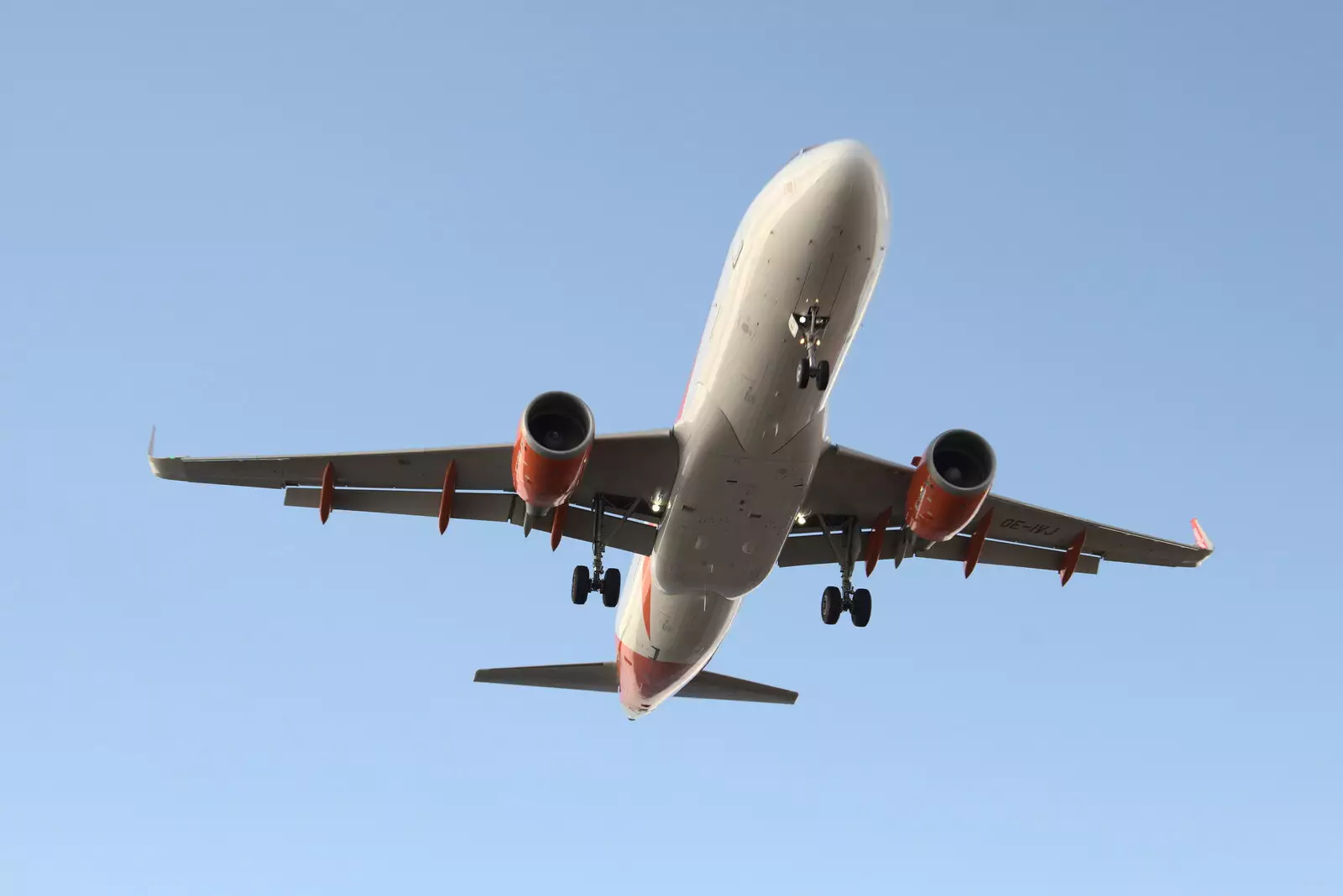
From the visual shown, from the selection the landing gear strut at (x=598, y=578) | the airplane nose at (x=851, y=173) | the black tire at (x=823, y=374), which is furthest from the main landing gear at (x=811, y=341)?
the landing gear strut at (x=598, y=578)

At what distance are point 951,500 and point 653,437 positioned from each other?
493cm

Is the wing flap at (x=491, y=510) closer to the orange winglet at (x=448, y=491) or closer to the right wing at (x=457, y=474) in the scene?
the right wing at (x=457, y=474)

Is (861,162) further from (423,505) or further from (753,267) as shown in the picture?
(423,505)

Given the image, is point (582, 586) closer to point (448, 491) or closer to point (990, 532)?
point (448, 491)

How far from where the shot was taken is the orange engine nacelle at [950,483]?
20.8 metres

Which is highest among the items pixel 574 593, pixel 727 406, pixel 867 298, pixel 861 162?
pixel 861 162

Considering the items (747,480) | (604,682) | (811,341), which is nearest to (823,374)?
(811,341)

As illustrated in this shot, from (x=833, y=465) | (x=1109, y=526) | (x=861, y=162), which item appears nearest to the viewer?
(x=861, y=162)

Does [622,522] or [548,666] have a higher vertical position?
[622,522]

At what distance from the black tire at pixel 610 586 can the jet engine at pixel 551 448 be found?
3.31 metres

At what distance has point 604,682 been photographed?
28.5m

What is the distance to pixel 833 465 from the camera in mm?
22672

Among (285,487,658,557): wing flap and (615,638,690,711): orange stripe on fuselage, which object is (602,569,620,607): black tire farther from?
(615,638,690,711): orange stripe on fuselage

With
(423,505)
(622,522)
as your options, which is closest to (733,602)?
(622,522)
